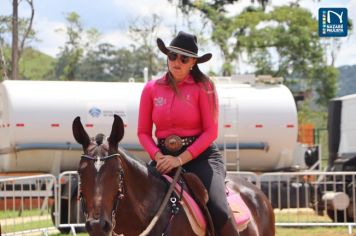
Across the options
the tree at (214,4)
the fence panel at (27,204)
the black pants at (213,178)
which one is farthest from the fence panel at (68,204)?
the tree at (214,4)

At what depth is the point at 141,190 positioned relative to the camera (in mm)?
5777

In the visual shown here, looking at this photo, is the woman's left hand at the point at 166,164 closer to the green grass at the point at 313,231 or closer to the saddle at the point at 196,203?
the saddle at the point at 196,203

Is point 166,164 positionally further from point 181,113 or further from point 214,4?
point 214,4

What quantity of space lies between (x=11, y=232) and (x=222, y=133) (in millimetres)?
6726

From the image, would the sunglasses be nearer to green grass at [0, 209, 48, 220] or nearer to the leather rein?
the leather rein

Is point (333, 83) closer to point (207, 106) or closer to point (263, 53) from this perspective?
point (263, 53)

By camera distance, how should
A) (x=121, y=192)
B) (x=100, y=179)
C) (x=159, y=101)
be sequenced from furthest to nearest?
(x=159, y=101)
(x=121, y=192)
(x=100, y=179)

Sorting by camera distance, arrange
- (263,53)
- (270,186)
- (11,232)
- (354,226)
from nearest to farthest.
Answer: (11,232) → (354,226) → (270,186) → (263,53)

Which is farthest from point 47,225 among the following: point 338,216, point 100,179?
point 100,179

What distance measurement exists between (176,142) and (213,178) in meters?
0.40

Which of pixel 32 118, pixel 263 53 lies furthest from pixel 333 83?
pixel 32 118

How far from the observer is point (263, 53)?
124 feet

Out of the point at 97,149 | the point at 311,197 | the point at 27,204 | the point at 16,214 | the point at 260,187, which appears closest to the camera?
the point at 97,149

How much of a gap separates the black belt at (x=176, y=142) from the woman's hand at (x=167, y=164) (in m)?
0.10
